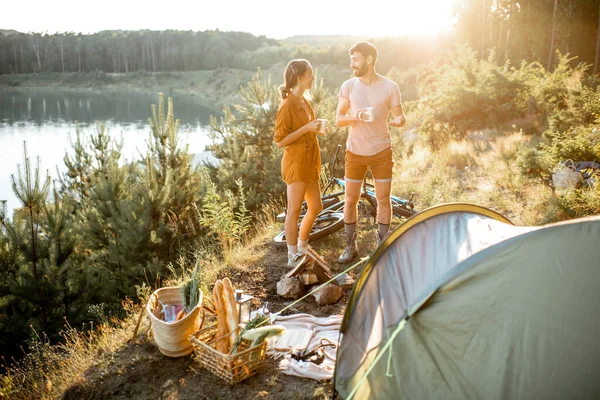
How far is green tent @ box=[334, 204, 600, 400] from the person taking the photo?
98.4 inches

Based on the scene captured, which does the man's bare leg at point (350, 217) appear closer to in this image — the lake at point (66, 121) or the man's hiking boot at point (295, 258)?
the man's hiking boot at point (295, 258)

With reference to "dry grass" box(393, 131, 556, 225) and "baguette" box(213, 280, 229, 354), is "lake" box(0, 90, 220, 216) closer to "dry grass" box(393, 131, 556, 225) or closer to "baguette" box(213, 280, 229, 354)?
"dry grass" box(393, 131, 556, 225)

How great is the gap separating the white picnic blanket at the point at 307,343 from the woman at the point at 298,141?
2.27 ft

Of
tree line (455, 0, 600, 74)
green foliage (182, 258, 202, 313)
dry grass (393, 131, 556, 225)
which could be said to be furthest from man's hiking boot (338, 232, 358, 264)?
tree line (455, 0, 600, 74)

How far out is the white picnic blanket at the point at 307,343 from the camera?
3.63 metres

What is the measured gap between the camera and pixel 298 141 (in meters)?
4.65

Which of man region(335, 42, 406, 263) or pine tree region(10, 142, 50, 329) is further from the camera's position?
pine tree region(10, 142, 50, 329)

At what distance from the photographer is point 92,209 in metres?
10.8

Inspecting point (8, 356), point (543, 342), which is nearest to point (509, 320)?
point (543, 342)

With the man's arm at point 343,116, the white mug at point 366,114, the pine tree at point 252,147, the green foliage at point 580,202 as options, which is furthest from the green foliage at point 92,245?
the green foliage at point 580,202

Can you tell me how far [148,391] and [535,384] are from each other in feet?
8.65

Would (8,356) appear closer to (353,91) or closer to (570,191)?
(353,91)

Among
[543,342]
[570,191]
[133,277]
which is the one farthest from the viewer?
[133,277]

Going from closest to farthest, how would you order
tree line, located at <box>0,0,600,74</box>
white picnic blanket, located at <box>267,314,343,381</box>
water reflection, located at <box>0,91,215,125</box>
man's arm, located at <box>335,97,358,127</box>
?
white picnic blanket, located at <box>267,314,343,381</box>
man's arm, located at <box>335,97,358,127</box>
tree line, located at <box>0,0,600,74</box>
water reflection, located at <box>0,91,215,125</box>
